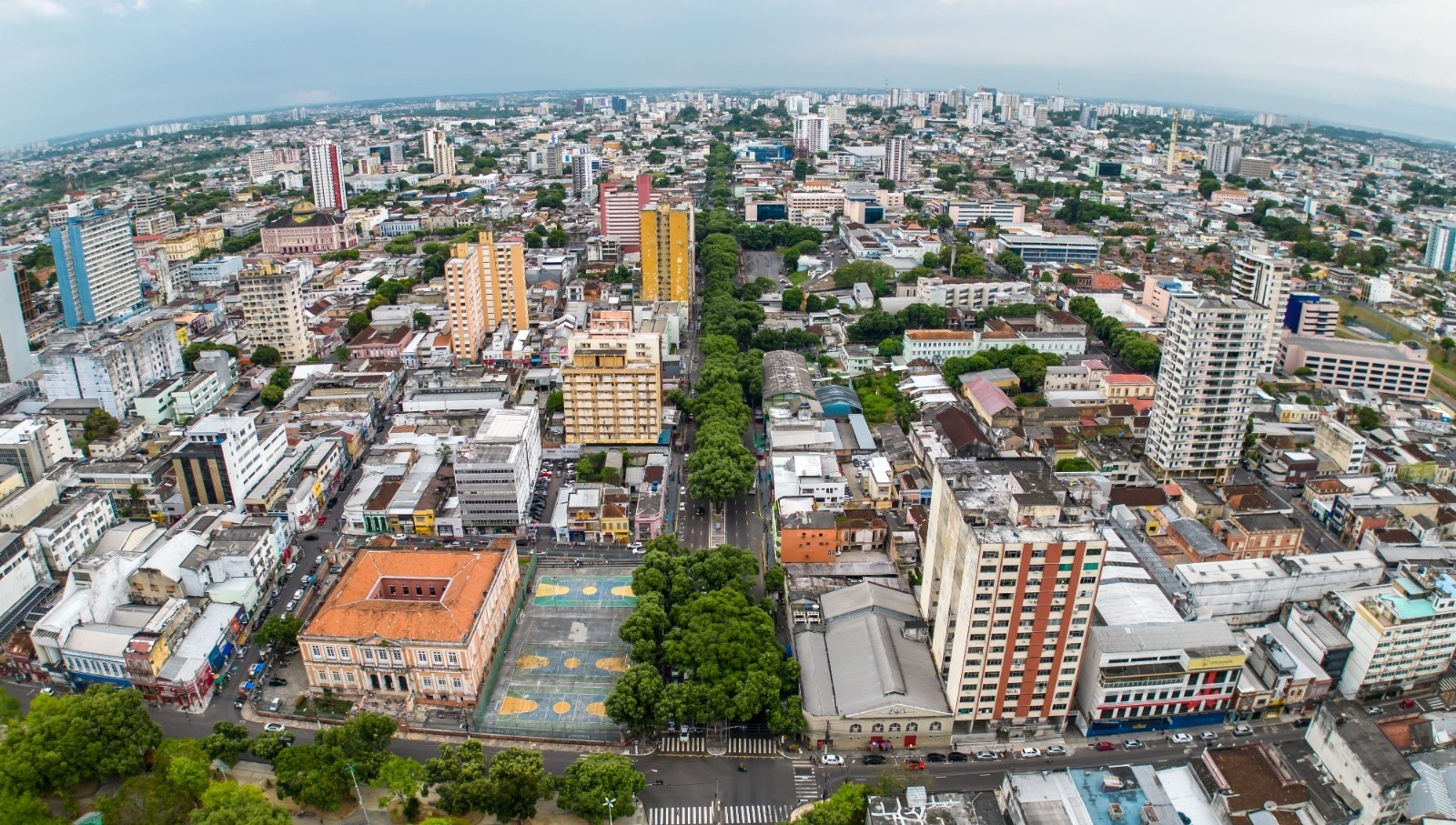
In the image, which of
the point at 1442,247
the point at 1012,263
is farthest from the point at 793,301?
the point at 1442,247

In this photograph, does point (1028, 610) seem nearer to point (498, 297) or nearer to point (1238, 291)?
point (498, 297)

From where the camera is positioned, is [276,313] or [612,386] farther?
[276,313]

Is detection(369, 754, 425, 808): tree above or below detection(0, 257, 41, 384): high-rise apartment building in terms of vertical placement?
below

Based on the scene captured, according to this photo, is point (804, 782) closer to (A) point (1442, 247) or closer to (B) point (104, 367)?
(B) point (104, 367)

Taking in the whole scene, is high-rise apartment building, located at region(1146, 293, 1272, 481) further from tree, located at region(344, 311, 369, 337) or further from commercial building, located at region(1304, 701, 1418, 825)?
tree, located at region(344, 311, 369, 337)

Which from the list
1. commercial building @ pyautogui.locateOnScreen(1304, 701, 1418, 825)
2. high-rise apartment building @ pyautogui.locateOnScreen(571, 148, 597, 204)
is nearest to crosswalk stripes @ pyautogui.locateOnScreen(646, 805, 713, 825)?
commercial building @ pyautogui.locateOnScreen(1304, 701, 1418, 825)

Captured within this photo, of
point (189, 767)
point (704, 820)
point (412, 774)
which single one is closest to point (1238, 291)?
point (704, 820)

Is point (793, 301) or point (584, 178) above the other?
point (584, 178)

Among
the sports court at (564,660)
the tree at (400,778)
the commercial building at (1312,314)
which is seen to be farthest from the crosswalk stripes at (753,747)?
the commercial building at (1312,314)
